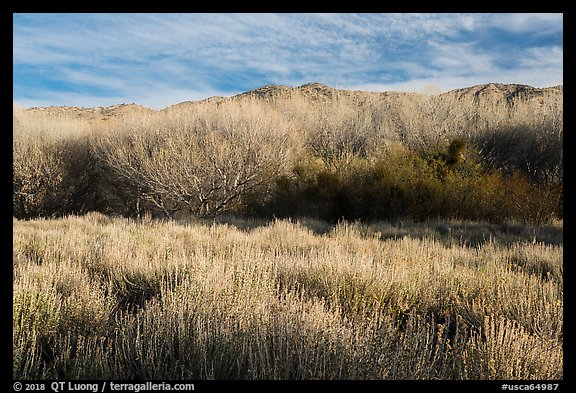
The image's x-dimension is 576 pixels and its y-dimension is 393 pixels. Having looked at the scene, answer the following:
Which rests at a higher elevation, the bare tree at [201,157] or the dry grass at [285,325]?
the bare tree at [201,157]

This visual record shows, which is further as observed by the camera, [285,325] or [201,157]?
[201,157]

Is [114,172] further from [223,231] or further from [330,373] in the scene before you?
[330,373]

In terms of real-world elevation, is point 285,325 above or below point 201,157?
below

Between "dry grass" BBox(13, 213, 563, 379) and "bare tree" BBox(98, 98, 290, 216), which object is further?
"bare tree" BBox(98, 98, 290, 216)

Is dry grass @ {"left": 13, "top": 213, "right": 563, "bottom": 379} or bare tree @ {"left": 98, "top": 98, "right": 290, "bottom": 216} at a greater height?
bare tree @ {"left": 98, "top": 98, "right": 290, "bottom": 216}

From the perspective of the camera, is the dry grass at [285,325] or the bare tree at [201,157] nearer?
the dry grass at [285,325]

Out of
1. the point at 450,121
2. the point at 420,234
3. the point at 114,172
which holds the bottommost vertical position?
the point at 420,234

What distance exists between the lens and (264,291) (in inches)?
155
